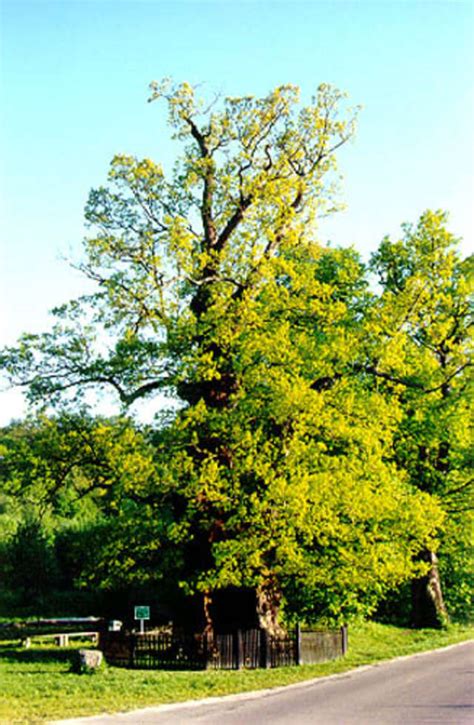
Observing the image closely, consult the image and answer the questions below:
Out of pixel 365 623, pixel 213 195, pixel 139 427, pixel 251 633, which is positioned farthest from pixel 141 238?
pixel 365 623

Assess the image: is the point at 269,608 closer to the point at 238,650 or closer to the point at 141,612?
the point at 238,650

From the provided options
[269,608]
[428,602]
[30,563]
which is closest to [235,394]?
[269,608]

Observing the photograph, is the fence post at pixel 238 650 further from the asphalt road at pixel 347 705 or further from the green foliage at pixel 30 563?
the green foliage at pixel 30 563

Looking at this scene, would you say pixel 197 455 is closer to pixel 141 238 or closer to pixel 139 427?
pixel 139 427

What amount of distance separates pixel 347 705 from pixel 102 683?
529 centimetres

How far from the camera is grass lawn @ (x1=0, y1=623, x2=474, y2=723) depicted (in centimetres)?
1443

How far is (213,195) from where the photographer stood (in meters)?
25.2

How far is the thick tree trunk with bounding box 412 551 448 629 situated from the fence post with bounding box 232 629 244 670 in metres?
13.9

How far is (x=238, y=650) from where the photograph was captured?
20.9m

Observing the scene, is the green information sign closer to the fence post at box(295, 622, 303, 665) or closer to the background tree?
the fence post at box(295, 622, 303, 665)

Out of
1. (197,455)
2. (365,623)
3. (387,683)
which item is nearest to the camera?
(387,683)

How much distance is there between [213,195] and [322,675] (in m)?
13.7

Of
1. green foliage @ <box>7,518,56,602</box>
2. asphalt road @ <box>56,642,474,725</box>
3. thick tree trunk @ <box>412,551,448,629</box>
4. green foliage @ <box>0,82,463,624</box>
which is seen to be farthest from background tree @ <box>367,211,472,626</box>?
green foliage @ <box>7,518,56,602</box>

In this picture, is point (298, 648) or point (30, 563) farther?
point (30, 563)
